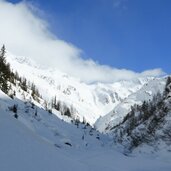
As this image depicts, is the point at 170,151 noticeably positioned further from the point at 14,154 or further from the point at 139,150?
the point at 14,154

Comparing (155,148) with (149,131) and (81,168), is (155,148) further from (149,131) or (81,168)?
(81,168)

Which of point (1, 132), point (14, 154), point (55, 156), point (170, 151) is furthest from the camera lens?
point (170, 151)

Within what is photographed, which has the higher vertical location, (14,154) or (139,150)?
(139,150)

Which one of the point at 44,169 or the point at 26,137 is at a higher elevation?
the point at 26,137

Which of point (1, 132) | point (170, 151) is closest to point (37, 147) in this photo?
point (1, 132)

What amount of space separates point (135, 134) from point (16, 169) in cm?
4732

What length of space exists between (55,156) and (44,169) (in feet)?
6.39

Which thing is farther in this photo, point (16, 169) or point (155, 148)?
point (155, 148)

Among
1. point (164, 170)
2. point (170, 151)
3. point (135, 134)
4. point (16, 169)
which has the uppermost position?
point (135, 134)

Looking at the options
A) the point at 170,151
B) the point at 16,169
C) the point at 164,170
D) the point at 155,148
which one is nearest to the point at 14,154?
the point at 16,169

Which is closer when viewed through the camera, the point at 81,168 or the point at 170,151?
the point at 81,168

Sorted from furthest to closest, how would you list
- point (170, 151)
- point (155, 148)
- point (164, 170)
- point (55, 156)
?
point (155, 148), point (170, 151), point (164, 170), point (55, 156)

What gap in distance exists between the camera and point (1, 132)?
1238 centimetres

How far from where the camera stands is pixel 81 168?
538 inches
